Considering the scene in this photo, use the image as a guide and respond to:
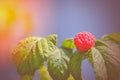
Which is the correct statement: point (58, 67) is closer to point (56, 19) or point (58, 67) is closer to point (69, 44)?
point (69, 44)

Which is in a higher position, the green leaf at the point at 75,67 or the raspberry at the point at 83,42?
the raspberry at the point at 83,42

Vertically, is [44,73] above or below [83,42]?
below

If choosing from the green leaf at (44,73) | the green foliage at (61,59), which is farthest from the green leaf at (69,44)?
the green leaf at (44,73)

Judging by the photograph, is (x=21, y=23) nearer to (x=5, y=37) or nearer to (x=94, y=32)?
(x=5, y=37)

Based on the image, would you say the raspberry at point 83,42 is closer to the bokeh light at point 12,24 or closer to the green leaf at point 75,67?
the green leaf at point 75,67

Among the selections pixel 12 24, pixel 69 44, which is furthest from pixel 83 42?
pixel 12 24

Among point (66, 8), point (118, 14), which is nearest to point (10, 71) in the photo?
point (66, 8)

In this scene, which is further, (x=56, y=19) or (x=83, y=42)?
(x=56, y=19)

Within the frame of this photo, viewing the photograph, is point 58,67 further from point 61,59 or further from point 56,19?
point 56,19
